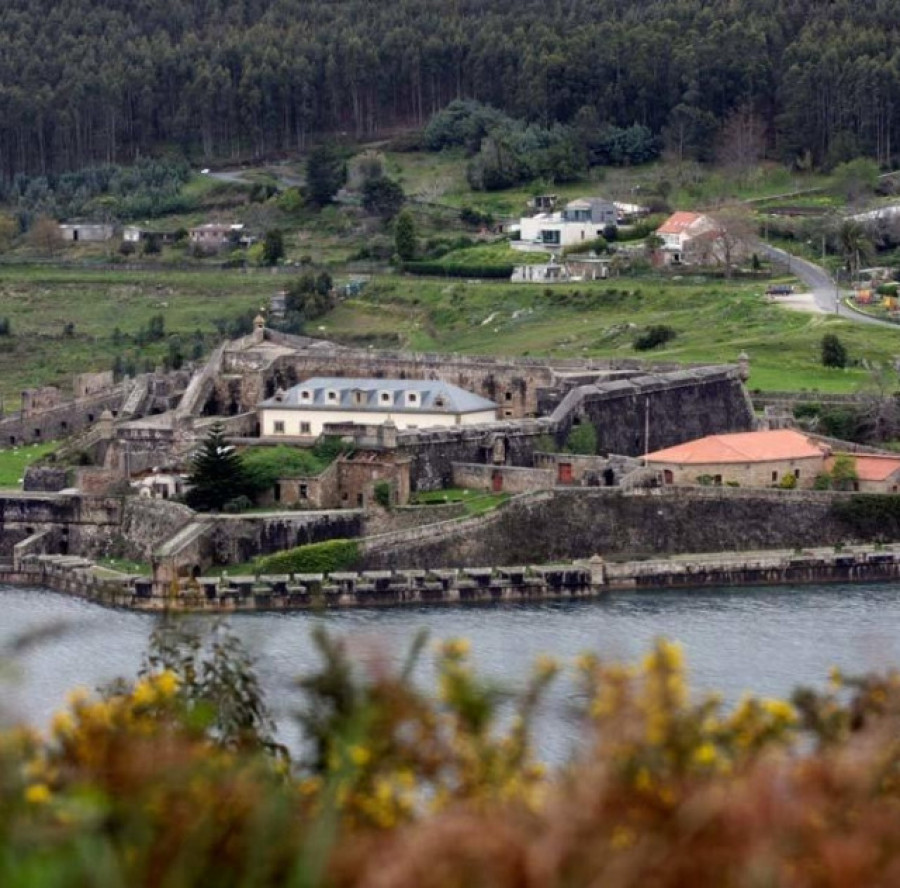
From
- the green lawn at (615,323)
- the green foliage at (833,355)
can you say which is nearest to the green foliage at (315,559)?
the green lawn at (615,323)

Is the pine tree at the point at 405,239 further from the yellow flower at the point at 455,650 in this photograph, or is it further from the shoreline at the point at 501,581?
the yellow flower at the point at 455,650

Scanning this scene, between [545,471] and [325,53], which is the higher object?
[325,53]

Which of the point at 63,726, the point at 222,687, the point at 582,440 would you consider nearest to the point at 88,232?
the point at 582,440

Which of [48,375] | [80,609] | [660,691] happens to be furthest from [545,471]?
[660,691]

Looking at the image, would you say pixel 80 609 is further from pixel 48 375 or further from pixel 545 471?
pixel 48 375

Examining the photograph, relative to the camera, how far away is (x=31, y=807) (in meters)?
14.9

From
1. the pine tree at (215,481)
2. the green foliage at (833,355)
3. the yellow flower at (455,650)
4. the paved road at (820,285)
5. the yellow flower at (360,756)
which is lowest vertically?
the pine tree at (215,481)

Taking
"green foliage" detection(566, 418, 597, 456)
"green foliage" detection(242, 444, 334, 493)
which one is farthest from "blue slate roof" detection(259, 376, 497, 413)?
"green foliage" detection(242, 444, 334, 493)

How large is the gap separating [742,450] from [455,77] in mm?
61808

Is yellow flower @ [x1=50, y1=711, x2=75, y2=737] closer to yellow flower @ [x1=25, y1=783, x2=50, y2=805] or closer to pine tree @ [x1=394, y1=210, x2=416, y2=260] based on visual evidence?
yellow flower @ [x1=25, y1=783, x2=50, y2=805]

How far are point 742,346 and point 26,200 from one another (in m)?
44.5

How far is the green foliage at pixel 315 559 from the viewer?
5238cm

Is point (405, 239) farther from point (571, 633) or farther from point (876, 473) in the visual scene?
point (571, 633)

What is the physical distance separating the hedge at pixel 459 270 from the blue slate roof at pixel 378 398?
971 inches
